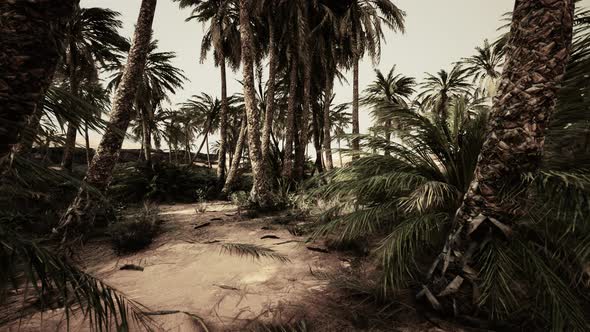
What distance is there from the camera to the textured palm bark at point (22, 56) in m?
1.27

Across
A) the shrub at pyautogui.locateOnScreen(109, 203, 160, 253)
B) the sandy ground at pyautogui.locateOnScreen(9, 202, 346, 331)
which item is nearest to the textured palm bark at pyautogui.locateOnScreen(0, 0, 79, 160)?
the sandy ground at pyautogui.locateOnScreen(9, 202, 346, 331)

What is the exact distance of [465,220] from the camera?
8.70ft

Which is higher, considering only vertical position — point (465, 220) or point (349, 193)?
point (349, 193)

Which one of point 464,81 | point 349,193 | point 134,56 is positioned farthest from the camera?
point 464,81

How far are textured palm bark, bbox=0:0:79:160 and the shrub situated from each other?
181 inches

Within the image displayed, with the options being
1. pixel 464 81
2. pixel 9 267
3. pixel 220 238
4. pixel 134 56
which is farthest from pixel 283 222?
pixel 464 81

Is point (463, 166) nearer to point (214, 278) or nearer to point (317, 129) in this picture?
point (214, 278)

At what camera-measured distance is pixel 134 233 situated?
545 centimetres

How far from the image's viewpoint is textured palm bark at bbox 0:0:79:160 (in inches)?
50.1

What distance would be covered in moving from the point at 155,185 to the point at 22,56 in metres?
10.7

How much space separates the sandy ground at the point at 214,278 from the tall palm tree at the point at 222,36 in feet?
26.3

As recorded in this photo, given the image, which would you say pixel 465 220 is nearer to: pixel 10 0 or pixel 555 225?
pixel 555 225

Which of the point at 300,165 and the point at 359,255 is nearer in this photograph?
the point at 359,255

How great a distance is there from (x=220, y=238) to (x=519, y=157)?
5.21 meters
